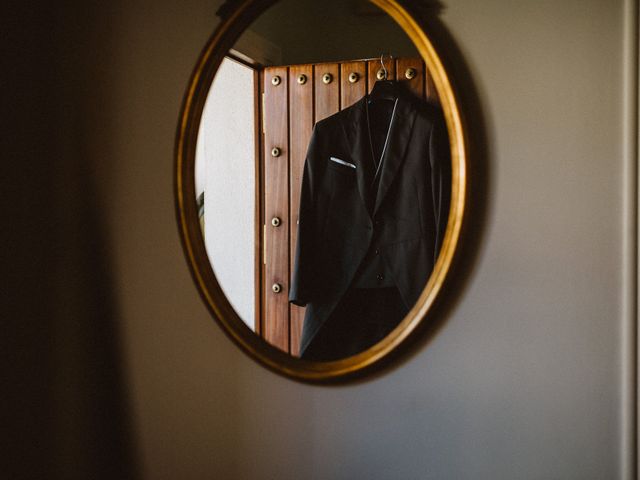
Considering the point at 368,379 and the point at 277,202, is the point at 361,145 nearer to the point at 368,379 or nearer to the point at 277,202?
the point at 277,202

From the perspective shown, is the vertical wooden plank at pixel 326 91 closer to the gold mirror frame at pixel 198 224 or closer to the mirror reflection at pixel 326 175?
the mirror reflection at pixel 326 175

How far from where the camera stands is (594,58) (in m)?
0.87

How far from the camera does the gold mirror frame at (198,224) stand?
92 cm

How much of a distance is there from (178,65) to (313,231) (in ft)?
1.60

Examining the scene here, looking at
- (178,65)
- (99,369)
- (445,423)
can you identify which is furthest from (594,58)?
(99,369)

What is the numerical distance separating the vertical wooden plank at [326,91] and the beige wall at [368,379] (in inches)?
8.8

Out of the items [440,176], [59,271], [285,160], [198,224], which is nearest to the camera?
[440,176]

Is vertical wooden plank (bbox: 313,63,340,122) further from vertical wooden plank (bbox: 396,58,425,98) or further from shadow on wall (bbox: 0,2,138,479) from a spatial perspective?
shadow on wall (bbox: 0,2,138,479)

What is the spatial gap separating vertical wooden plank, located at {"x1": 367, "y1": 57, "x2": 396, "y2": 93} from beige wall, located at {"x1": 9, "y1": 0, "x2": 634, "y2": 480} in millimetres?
122

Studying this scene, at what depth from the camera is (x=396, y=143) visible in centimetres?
97

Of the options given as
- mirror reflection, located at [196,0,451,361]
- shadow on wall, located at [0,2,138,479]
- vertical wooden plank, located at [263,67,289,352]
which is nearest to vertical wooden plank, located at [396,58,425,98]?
mirror reflection, located at [196,0,451,361]

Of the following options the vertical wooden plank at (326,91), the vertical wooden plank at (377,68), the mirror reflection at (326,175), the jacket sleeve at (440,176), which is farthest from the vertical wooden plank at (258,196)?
the jacket sleeve at (440,176)

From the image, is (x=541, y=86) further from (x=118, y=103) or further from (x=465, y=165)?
(x=118, y=103)

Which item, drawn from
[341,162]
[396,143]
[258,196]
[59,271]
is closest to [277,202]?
[258,196]
